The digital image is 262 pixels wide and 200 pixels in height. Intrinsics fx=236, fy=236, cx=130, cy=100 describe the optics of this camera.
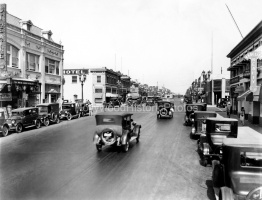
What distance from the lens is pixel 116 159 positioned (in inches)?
374

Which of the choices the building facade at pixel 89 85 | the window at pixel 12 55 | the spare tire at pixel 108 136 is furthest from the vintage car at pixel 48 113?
the building facade at pixel 89 85

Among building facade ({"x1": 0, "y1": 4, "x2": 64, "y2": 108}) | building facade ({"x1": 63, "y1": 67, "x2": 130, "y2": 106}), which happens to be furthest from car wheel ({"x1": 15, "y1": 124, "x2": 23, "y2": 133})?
building facade ({"x1": 63, "y1": 67, "x2": 130, "y2": 106})

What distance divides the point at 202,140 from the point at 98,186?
5.56 m

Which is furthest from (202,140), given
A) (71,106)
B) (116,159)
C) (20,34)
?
(20,34)

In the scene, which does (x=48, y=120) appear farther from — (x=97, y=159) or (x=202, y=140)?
(x=202, y=140)

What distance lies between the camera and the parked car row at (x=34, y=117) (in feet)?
54.8

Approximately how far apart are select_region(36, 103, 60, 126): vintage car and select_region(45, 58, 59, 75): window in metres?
9.99

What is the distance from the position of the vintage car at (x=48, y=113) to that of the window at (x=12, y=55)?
587 cm

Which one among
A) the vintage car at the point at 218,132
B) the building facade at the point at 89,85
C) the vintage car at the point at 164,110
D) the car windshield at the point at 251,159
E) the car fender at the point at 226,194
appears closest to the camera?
the car fender at the point at 226,194

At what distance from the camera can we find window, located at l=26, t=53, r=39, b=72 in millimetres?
26739

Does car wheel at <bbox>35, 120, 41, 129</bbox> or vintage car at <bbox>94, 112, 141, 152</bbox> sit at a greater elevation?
vintage car at <bbox>94, 112, 141, 152</bbox>

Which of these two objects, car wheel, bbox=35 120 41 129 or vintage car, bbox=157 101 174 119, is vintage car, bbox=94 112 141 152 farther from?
vintage car, bbox=157 101 174 119

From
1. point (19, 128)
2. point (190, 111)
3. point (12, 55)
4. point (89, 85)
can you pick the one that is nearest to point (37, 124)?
point (19, 128)

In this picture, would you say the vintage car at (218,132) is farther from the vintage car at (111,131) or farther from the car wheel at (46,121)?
the car wheel at (46,121)
